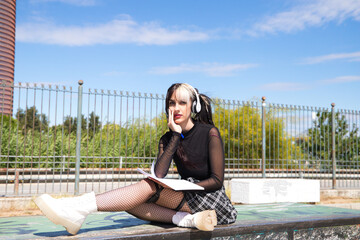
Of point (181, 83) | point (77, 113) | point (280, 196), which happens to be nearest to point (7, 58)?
point (77, 113)

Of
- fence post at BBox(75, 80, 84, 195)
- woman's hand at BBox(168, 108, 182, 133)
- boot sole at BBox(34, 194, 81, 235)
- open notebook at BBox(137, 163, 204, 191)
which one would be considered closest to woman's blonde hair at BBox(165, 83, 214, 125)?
woman's hand at BBox(168, 108, 182, 133)

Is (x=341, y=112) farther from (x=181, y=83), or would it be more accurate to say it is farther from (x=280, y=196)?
(x=181, y=83)

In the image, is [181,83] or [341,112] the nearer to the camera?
[181,83]

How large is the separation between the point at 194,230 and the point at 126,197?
0.62 m

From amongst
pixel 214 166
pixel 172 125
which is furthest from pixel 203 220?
pixel 172 125

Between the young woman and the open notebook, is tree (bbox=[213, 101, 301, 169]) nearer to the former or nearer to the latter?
the young woman

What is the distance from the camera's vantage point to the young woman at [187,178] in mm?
2934

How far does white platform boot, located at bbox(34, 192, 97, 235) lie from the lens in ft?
8.72

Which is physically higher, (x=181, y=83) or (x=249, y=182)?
(x=181, y=83)

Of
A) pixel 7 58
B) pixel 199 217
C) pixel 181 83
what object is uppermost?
pixel 7 58

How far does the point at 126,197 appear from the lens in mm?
2932

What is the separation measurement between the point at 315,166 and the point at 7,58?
34678 millimetres

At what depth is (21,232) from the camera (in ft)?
9.82

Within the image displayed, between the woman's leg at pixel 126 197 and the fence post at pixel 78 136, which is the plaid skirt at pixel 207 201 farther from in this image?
the fence post at pixel 78 136
